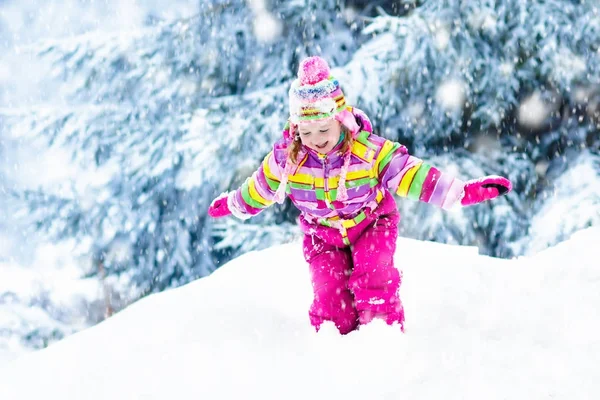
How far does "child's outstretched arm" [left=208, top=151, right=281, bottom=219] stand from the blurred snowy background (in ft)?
9.04

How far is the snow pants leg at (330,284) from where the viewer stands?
2.56m

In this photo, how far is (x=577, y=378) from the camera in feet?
5.69

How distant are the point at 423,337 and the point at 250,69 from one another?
14.2ft

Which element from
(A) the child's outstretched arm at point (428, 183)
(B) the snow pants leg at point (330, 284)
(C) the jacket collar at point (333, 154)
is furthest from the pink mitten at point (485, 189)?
(B) the snow pants leg at point (330, 284)

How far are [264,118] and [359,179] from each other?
335cm

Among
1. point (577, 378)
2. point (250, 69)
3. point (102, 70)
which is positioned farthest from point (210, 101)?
point (577, 378)

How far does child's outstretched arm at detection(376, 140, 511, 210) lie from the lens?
7.42 feet

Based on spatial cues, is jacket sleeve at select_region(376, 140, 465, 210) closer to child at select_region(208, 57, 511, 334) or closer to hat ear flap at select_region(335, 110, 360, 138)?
child at select_region(208, 57, 511, 334)

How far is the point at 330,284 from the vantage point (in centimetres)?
263

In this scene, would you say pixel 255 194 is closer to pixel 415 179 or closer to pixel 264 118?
pixel 415 179

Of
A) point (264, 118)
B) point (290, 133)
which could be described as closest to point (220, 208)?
point (290, 133)

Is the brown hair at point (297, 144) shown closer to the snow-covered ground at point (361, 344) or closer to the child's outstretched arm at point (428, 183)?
the child's outstretched arm at point (428, 183)

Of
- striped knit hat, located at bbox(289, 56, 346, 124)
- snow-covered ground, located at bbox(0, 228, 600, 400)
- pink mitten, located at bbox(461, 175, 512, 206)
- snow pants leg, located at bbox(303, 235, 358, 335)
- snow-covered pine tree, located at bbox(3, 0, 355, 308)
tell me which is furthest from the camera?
snow-covered pine tree, located at bbox(3, 0, 355, 308)

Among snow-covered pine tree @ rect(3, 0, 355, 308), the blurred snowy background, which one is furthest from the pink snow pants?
snow-covered pine tree @ rect(3, 0, 355, 308)
